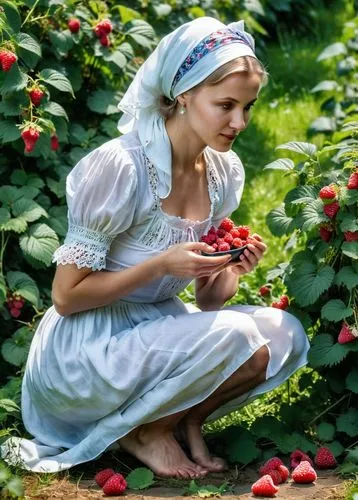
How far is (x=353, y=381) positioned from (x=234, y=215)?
1.85 metres

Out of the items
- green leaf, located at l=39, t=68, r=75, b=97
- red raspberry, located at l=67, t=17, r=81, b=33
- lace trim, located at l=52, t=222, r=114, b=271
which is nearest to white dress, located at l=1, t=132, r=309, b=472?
lace trim, located at l=52, t=222, r=114, b=271

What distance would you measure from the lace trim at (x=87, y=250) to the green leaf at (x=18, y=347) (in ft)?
2.54

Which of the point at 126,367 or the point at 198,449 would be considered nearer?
the point at 126,367

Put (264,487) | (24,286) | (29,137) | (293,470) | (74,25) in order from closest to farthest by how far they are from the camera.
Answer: (264,487) → (293,470) → (29,137) → (24,286) → (74,25)

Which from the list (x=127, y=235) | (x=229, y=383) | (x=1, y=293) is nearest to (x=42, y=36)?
(x=1, y=293)

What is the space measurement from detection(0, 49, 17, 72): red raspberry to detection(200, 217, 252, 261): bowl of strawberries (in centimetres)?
108

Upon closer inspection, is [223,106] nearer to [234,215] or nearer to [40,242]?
[40,242]

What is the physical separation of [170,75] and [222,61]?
178 mm

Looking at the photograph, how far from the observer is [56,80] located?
16.5 feet

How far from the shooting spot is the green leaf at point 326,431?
417 centimetres

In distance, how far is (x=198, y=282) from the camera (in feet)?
14.3

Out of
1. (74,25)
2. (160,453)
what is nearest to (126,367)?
(160,453)

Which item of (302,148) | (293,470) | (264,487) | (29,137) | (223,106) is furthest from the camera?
(29,137)

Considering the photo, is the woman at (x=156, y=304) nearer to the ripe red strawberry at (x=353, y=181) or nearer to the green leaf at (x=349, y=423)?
the green leaf at (x=349, y=423)
